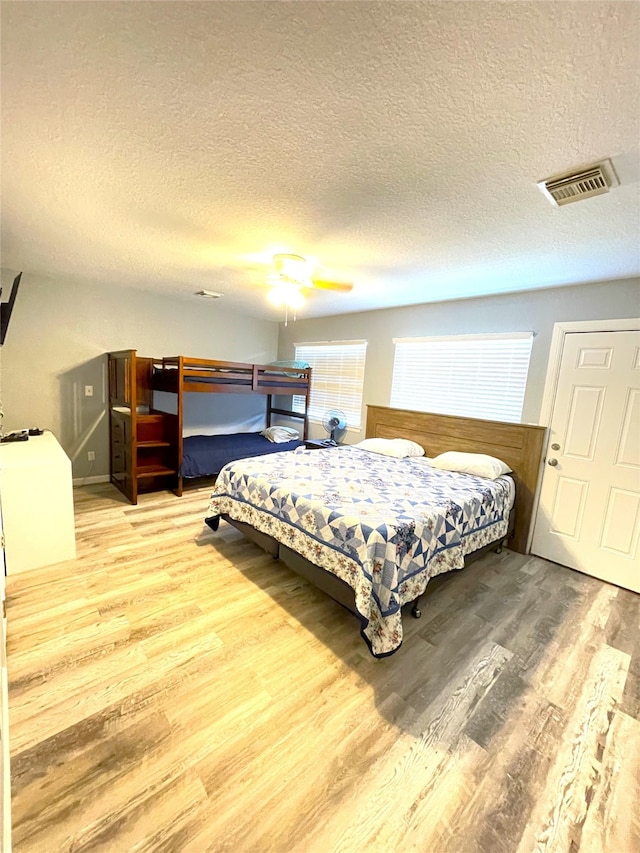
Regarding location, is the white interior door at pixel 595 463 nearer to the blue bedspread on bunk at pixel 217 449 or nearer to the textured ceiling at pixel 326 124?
the textured ceiling at pixel 326 124

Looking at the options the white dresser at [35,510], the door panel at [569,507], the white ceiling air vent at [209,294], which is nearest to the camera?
the white dresser at [35,510]

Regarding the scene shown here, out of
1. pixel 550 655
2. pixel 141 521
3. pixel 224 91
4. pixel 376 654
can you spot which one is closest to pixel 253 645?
pixel 376 654

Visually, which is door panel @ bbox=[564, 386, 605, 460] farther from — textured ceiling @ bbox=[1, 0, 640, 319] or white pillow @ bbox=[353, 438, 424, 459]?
white pillow @ bbox=[353, 438, 424, 459]

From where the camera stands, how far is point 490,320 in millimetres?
3373

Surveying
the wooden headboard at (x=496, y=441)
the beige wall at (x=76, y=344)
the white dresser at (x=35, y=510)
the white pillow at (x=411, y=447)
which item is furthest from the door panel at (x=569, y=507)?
the beige wall at (x=76, y=344)

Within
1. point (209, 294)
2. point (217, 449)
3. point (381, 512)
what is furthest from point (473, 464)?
point (209, 294)

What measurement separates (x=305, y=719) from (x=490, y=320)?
138 inches

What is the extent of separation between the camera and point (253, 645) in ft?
6.17

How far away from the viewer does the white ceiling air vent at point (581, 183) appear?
53.7 inches

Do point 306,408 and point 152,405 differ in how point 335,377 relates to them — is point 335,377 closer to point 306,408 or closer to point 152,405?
point 306,408

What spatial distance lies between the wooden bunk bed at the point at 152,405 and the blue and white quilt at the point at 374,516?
137 cm

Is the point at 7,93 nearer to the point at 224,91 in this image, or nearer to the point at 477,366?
the point at 224,91

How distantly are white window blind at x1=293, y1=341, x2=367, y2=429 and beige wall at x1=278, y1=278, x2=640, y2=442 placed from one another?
13 cm

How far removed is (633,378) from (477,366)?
1.22 meters
